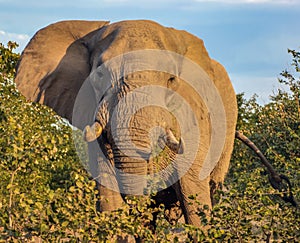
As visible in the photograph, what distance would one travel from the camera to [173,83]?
6164 millimetres

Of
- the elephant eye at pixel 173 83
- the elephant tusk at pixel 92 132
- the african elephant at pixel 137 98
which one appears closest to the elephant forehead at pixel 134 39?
the african elephant at pixel 137 98

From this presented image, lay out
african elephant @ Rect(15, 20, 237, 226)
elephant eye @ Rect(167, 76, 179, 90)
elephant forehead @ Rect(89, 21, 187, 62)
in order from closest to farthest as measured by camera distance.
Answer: african elephant @ Rect(15, 20, 237, 226) < elephant forehead @ Rect(89, 21, 187, 62) < elephant eye @ Rect(167, 76, 179, 90)

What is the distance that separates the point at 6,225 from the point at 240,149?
6.48 m

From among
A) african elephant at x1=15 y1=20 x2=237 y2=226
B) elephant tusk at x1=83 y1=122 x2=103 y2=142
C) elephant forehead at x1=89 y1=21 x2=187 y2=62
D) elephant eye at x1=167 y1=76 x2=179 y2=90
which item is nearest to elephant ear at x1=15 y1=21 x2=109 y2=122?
african elephant at x1=15 y1=20 x2=237 y2=226

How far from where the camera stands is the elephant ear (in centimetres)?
681

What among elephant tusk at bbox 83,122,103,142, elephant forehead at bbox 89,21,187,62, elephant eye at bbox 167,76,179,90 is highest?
elephant forehead at bbox 89,21,187,62

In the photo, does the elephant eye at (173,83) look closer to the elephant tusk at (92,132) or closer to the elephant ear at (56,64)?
the elephant tusk at (92,132)

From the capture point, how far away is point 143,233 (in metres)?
4.25

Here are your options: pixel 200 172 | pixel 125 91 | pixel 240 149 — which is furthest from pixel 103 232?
pixel 240 149

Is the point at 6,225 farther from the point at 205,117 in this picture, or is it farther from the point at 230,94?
the point at 230,94

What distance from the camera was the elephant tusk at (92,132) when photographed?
5449 millimetres

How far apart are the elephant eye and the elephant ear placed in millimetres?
1053

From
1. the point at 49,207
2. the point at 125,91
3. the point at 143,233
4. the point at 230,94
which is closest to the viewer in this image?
the point at 49,207

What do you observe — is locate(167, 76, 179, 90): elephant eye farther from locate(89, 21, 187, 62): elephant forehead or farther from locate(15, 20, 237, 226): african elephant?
locate(89, 21, 187, 62): elephant forehead
